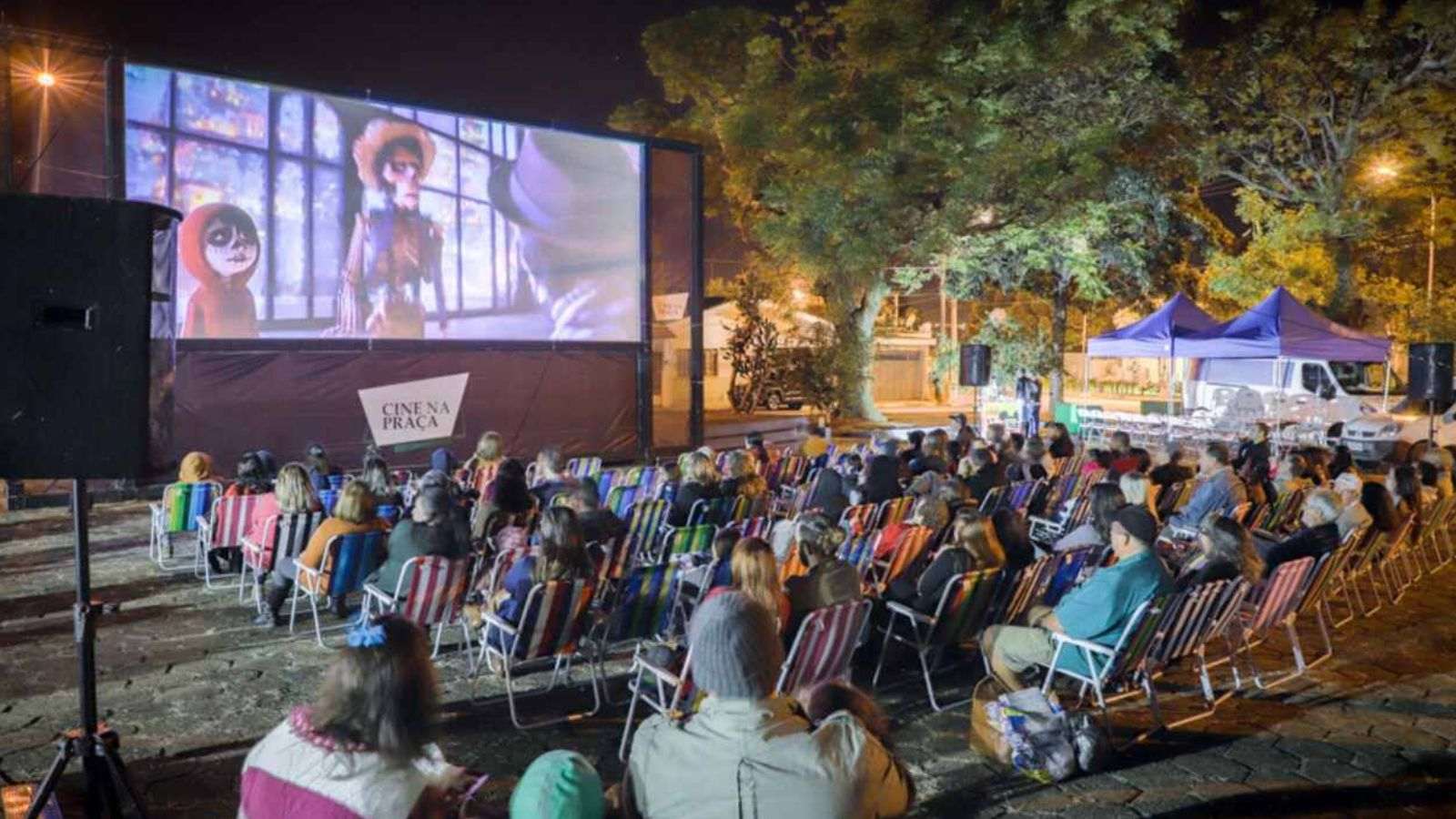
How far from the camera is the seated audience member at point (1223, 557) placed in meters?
4.74

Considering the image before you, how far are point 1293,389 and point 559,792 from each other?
19067 mm

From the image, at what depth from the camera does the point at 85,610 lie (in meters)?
3.08

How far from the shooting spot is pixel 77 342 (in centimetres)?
287

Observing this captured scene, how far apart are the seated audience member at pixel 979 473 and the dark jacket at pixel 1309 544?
2.66m

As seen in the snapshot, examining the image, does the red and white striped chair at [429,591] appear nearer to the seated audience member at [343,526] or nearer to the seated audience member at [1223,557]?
the seated audience member at [343,526]

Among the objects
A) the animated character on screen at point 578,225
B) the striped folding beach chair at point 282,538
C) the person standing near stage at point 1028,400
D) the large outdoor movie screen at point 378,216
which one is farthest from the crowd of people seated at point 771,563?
the person standing near stage at point 1028,400

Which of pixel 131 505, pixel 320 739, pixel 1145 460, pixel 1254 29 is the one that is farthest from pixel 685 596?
pixel 1254 29

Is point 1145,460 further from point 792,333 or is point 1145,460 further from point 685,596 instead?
point 792,333

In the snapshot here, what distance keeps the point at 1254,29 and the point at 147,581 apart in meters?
24.6

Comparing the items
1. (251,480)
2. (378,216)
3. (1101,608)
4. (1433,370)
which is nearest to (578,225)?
(378,216)

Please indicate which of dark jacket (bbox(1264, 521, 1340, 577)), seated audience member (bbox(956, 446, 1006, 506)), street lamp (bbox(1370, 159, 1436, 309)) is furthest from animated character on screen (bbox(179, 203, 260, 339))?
street lamp (bbox(1370, 159, 1436, 309))

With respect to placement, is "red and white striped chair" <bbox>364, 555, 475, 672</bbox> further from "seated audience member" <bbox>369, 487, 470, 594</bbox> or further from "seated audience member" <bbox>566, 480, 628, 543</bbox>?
"seated audience member" <bbox>566, 480, 628, 543</bbox>

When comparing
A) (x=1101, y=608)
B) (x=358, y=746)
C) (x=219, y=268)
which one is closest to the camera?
(x=358, y=746)

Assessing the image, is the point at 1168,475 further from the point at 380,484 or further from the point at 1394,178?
the point at 1394,178
